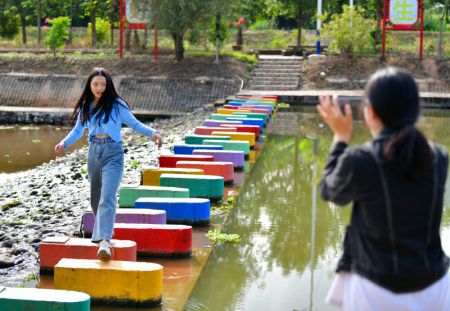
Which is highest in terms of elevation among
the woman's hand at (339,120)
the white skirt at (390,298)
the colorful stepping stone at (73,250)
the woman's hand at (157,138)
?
the woman's hand at (339,120)

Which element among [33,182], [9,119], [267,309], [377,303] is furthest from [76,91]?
[377,303]

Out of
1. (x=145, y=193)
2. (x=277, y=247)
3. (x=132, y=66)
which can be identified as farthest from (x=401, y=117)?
(x=132, y=66)

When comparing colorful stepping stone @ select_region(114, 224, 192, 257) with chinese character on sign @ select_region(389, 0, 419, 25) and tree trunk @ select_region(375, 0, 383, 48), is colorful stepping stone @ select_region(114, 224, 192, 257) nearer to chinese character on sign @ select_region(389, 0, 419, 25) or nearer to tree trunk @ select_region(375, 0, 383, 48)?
chinese character on sign @ select_region(389, 0, 419, 25)

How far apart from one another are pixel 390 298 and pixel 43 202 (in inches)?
310

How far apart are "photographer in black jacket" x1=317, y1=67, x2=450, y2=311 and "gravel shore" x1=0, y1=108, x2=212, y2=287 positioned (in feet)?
13.5

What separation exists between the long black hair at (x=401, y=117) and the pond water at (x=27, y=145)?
39.7 ft

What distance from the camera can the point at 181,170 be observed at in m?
10.6

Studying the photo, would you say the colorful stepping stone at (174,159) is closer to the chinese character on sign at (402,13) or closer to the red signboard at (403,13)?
the red signboard at (403,13)

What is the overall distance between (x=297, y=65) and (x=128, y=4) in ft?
17.9

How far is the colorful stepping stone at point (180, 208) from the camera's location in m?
8.68

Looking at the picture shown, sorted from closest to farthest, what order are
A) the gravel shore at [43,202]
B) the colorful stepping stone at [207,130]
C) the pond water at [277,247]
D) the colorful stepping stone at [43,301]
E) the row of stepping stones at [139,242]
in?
the colorful stepping stone at [43,301] < the row of stepping stones at [139,242] < the pond water at [277,247] < the gravel shore at [43,202] < the colorful stepping stone at [207,130]

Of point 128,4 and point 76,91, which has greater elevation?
point 128,4

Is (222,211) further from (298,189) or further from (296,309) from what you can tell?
(296,309)

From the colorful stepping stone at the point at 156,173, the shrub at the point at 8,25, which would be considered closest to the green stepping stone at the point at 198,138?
the colorful stepping stone at the point at 156,173
